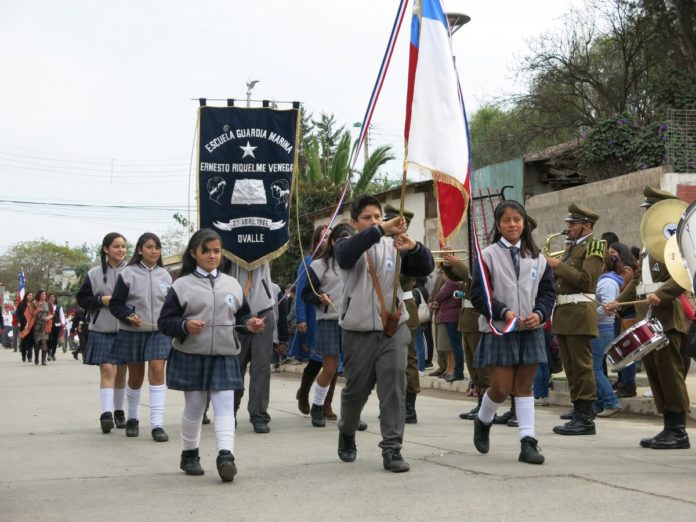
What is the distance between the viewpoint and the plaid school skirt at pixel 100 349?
31.4ft

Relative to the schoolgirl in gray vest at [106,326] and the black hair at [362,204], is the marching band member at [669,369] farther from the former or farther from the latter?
the schoolgirl in gray vest at [106,326]

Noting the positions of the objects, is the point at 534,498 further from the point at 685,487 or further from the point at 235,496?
the point at 235,496

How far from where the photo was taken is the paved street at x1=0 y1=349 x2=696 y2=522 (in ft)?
18.1

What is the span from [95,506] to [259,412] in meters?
3.60

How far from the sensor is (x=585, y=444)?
8234 millimetres

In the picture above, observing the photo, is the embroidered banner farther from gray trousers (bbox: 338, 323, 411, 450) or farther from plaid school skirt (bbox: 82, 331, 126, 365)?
gray trousers (bbox: 338, 323, 411, 450)

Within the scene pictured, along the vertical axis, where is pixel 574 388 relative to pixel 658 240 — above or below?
below

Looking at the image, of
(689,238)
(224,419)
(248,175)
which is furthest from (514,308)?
(248,175)

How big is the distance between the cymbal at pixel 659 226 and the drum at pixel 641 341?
564 mm

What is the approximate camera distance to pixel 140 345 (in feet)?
30.2

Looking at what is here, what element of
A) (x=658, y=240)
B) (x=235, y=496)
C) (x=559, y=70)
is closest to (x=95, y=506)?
(x=235, y=496)

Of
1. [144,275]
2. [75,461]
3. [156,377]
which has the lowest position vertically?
[75,461]

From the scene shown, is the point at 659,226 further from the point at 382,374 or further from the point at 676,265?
the point at 382,374

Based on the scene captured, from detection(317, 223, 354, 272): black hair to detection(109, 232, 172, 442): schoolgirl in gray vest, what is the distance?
162cm
